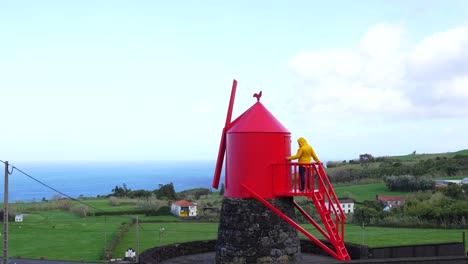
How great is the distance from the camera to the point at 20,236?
32031mm

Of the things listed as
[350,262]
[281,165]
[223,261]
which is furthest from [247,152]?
[350,262]

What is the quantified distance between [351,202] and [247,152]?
31212 mm

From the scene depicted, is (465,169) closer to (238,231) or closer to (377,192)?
(377,192)

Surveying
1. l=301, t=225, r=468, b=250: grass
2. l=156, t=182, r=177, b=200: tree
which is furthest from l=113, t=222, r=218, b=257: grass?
l=156, t=182, r=177, b=200: tree

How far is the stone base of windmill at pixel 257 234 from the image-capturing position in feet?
37.3

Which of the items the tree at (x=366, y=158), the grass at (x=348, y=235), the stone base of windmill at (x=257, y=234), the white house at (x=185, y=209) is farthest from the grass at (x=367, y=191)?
the stone base of windmill at (x=257, y=234)

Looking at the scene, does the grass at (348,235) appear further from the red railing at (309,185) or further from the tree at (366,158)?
the tree at (366,158)

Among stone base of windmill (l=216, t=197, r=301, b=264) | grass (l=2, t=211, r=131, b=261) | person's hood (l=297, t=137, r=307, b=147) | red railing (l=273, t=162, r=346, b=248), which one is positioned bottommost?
grass (l=2, t=211, r=131, b=261)

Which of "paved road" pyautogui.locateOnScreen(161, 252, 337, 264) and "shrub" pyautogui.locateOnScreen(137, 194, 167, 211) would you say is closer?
"paved road" pyautogui.locateOnScreen(161, 252, 337, 264)

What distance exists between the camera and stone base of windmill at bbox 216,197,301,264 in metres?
11.4

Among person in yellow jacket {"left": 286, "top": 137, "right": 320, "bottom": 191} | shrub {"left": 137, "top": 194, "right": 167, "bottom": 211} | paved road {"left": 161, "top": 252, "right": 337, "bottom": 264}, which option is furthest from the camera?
shrub {"left": 137, "top": 194, "right": 167, "bottom": 211}

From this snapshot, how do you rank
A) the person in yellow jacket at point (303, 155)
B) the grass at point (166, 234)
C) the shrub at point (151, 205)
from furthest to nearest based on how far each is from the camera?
the shrub at point (151, 205) < the grass at point (166, 234) < the person in yellow jacket at point (303, 155)

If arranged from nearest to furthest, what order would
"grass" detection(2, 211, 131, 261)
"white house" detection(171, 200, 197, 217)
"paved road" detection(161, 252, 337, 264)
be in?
1. "paved road" detection(161, 252, 337, 264)
2. "grass" detection(2, 211, 131, 261)
3. "white house" detection(171, 200, 197, 217)

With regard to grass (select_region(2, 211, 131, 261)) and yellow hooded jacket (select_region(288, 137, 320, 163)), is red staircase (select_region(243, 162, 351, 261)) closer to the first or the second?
yellow hooded jacket (select_region(288, 137, 320, 163))
